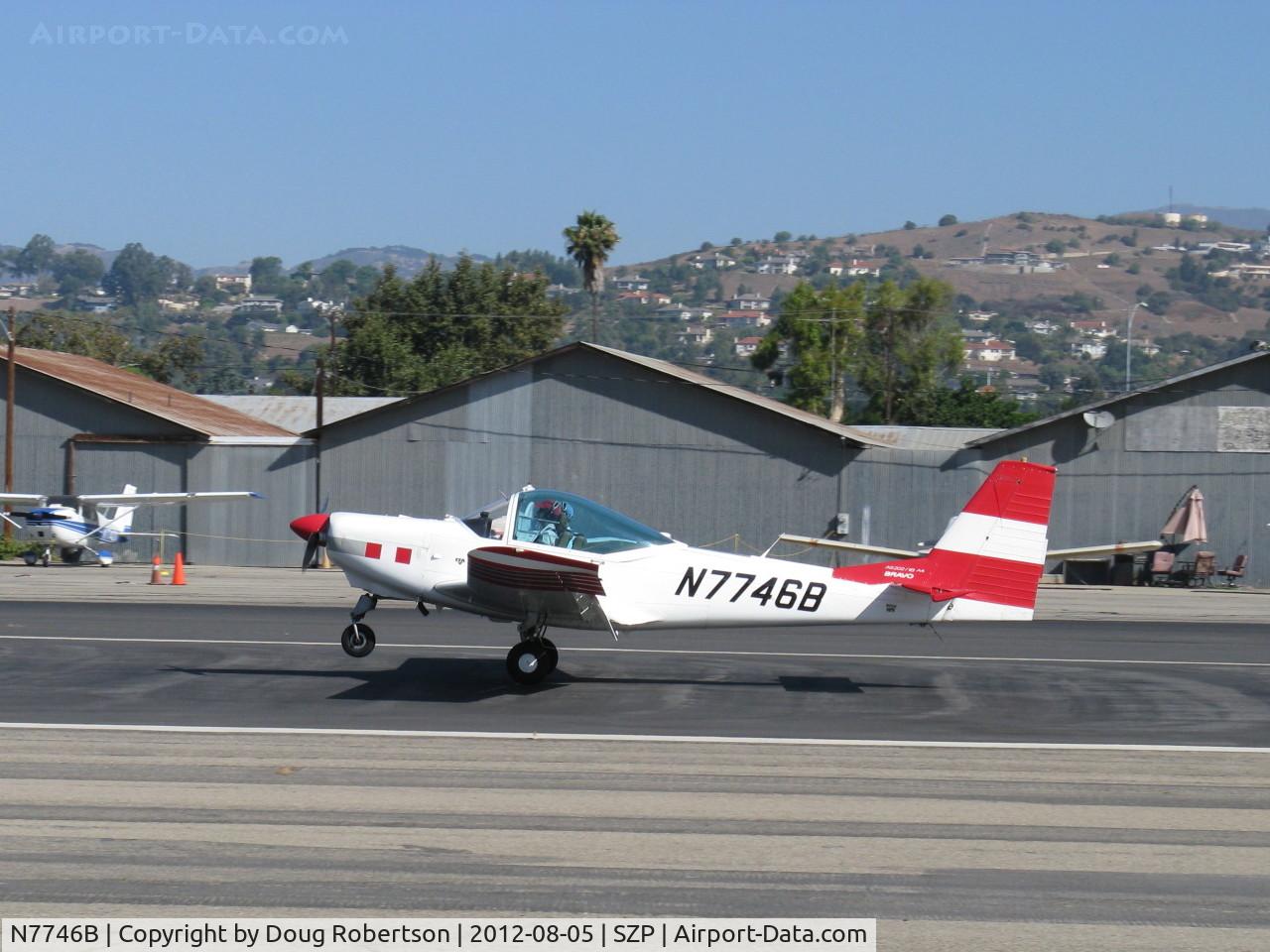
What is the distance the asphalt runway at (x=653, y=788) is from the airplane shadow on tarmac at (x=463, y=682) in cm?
7

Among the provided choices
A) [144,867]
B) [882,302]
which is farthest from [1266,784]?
[882,302]

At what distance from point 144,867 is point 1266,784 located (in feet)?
27.0

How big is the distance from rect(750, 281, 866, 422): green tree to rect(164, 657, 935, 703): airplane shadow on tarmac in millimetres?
52622

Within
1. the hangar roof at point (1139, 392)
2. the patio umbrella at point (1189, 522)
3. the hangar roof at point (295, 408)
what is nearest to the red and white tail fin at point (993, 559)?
the hangar roof at point (1139, 392)

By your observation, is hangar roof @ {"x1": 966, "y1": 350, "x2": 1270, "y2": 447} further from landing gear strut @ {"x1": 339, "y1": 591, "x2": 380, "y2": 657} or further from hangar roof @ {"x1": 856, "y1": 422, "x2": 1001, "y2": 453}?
landing gear strut @ {"x1": 339, "y1": 591, "x2": 380, "y2": 657}

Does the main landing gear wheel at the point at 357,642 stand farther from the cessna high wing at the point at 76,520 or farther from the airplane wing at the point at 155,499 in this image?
the cessna high wing at the point at 76,520

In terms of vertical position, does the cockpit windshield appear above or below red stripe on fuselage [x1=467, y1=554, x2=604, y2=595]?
above

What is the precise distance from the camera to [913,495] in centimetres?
3466

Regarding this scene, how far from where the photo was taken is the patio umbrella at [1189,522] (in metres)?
32.7

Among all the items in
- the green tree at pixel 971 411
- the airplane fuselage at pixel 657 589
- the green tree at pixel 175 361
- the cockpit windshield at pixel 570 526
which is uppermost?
the green tree at pixel 175 361

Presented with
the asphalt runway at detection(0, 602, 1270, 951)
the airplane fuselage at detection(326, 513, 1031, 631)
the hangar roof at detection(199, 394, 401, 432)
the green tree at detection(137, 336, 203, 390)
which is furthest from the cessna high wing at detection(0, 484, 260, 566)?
the green tree at detection(137, 336, 203, 390)

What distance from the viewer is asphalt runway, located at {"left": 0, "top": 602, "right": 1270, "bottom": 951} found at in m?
7.15

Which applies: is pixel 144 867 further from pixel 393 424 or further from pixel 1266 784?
pixel 393 424

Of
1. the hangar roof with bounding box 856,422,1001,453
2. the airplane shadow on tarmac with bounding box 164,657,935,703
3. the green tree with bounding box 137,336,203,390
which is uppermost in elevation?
the green tree with bounding box 137,336,203,390
